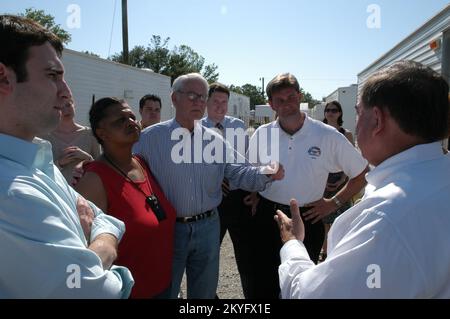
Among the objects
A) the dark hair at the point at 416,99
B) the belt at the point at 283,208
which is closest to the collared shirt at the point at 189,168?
the belt at the point at 283,208

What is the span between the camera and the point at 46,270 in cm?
104

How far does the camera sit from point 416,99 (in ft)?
4.11

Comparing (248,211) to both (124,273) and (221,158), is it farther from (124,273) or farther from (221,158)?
(124,273)

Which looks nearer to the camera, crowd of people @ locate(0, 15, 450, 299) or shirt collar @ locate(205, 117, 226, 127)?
crowd of people @ locate(0, 15, 450, 299)

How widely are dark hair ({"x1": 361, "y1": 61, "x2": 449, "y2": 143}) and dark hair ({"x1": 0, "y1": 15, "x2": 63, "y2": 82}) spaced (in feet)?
4.32

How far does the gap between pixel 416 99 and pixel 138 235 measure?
1667 mm

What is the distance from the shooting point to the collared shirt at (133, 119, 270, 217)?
2764 mm

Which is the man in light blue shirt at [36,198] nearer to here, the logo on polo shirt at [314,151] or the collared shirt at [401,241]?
the collared shirt at [401,241]

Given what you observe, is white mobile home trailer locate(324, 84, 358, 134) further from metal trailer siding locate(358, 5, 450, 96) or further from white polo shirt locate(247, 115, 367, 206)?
white polo shirt locate(247, 115, 367, 206)

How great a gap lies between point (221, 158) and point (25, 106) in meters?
1.95

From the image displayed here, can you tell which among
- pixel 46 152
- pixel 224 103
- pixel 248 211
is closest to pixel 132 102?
pixel 224 103

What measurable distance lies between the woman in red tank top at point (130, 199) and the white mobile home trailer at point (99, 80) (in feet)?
15.3

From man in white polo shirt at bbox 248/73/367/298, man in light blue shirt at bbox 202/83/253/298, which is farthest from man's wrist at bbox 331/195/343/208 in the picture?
man in light blue shirt at bbox 202/83/253/298

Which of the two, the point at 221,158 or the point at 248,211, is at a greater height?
the point at 221,158
